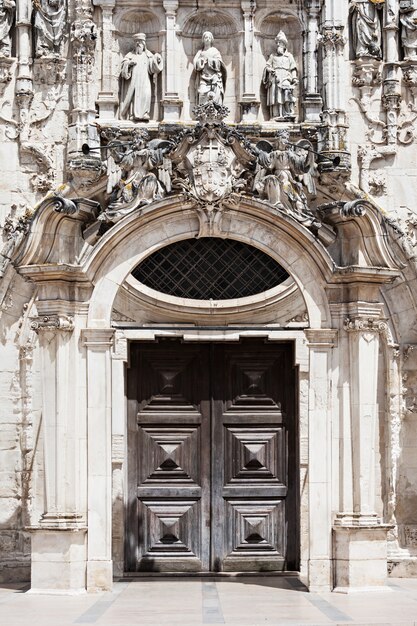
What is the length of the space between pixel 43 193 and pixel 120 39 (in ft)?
7.33

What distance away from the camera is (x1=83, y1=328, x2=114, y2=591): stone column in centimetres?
1836

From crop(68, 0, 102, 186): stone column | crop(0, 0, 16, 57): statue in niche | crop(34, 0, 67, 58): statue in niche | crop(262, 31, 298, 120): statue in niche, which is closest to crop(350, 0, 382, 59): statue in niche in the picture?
crop(262, 31, 298, 120): statue in niche

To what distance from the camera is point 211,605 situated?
17.2m

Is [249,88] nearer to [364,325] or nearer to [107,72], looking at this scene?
[107,72]

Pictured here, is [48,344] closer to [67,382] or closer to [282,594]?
[67,382]

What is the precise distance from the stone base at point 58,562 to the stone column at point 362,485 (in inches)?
117

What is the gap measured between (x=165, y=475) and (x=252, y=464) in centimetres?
112

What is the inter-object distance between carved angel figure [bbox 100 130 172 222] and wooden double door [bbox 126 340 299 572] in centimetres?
224

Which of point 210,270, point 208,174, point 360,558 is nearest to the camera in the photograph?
point 360,558

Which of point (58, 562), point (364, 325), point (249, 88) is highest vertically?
point (249, 88)

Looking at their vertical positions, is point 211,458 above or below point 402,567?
above

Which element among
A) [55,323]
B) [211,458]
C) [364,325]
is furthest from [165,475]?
[364,325]

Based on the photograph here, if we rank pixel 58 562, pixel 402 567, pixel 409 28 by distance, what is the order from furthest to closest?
1. pixel 409 28
2. pixel 402 567
3. pixel 58 562

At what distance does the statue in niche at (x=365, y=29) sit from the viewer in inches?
807
